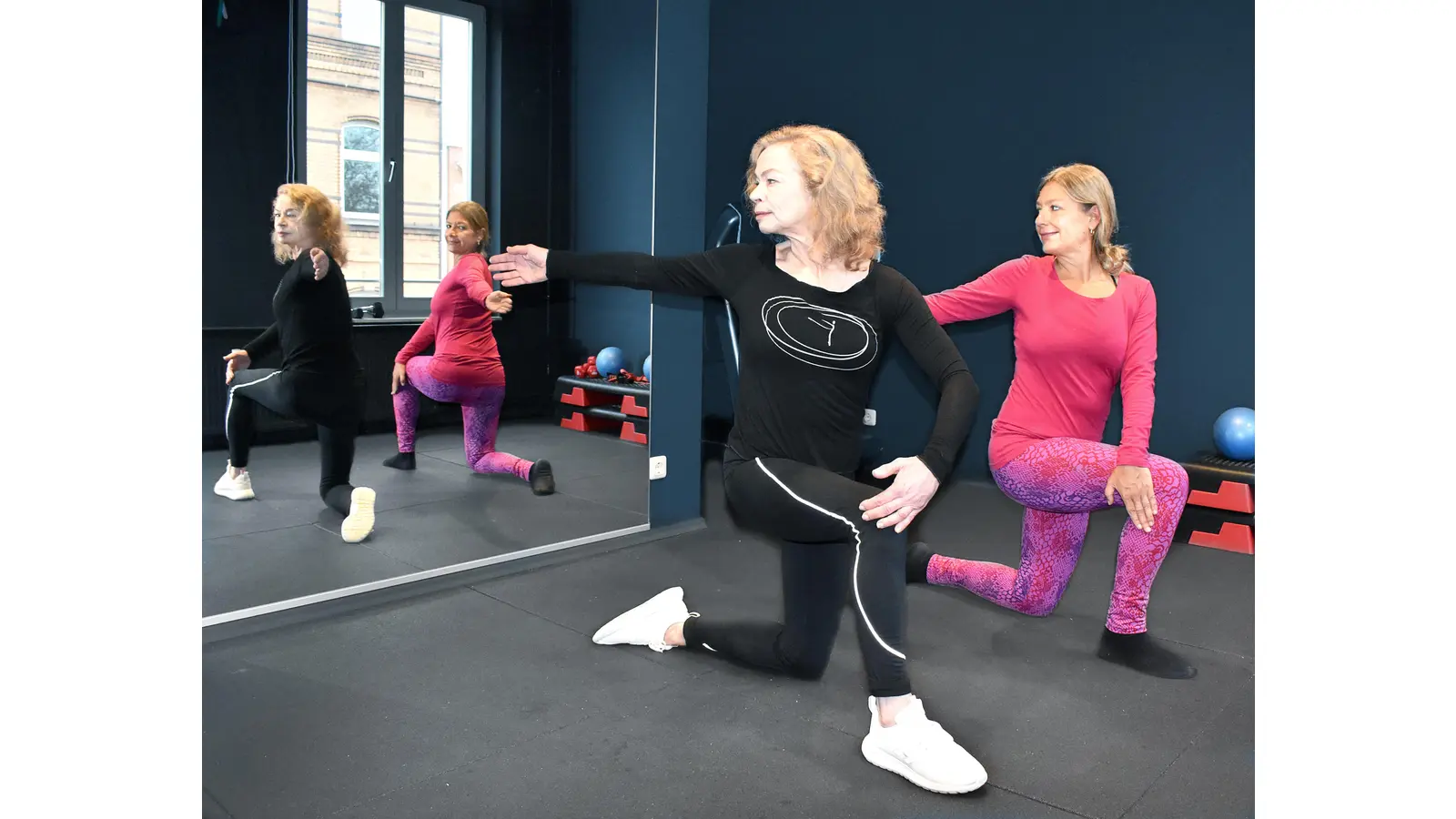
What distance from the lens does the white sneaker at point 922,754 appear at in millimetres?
2125

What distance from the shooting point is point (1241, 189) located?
427 cm

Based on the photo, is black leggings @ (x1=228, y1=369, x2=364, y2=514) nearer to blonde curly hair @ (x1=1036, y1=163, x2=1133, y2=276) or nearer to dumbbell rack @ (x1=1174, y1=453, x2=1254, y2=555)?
blonde curly hair @ (x1=1036, y1=163, x2=1133, y2=276)

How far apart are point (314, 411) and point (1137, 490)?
2.29m

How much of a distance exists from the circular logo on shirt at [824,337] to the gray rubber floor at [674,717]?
0.84m

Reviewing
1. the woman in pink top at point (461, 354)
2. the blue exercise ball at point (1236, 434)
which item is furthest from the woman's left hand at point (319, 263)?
the blue exercise ball at point (1236, 434)

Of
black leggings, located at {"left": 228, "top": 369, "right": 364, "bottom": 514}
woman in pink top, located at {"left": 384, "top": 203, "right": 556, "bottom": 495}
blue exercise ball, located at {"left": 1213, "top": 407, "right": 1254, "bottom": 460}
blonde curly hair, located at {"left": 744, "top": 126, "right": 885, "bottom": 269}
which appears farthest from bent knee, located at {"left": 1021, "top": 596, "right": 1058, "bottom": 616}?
black leggings, located at {"left": 228, "top": 369, "right": 364, "bottom": 514}

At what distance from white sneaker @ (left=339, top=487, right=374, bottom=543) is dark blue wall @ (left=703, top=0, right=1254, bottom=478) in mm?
2429

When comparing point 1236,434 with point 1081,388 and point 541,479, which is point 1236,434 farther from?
point 541,479

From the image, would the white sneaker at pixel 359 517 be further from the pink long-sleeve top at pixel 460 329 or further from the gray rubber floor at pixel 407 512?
the pink long-sleeve top at pixel 460 329
